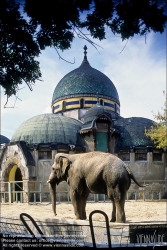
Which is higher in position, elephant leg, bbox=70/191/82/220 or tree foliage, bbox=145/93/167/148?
tree foliage, bbox=145/93/167/148

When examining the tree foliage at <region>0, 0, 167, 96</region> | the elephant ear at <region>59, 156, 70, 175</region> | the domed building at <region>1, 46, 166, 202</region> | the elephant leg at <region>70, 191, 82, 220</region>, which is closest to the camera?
the tree foliage at <region>0, 0, 167, 96</region>

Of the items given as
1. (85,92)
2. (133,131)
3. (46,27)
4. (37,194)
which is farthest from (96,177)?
(85,92)

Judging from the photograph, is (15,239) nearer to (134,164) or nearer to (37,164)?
(37,164)

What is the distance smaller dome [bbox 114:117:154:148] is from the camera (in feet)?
74.5

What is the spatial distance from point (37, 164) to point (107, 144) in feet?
17.3

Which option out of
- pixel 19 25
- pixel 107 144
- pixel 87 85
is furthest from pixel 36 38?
pixel 87 85

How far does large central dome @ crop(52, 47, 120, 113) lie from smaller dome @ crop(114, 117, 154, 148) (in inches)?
122

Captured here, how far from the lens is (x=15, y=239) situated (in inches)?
139

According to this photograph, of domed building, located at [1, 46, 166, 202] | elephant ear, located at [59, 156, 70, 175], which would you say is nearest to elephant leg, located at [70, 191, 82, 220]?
elephant ear, located at [59, 156, 70, 175]

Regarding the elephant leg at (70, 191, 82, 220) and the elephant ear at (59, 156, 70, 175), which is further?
the elephant ear at (59, 156, 70, 175)

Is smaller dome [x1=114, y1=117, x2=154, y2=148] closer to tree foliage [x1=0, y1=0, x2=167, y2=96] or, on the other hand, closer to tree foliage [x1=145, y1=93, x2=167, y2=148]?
tree foliage [x1=145, y1=93, x2=167, y2=148]

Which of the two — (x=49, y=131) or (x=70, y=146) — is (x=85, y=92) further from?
(x=70, y=146)

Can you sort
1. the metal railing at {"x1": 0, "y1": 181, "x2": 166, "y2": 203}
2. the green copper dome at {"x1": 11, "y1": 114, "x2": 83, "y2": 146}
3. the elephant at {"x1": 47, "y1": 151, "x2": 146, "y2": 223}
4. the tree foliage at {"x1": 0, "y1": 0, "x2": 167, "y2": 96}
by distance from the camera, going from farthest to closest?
the green copper dome at {"x1": 11, "y1": 114, "x2": 83, "y2": 146}
the metal railing at {"x1": 0, "y1": 181, "x2": 166, "y2": 203}
the elephant at {"x1": 47, "y1": 151, "x2": 146, "y2": 223}
the tree foliage at {"x1": 0, "y1": 0, "x2": 167, "y2": 96}

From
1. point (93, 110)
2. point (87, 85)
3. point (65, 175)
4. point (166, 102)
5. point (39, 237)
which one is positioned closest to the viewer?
point (39, 237)
